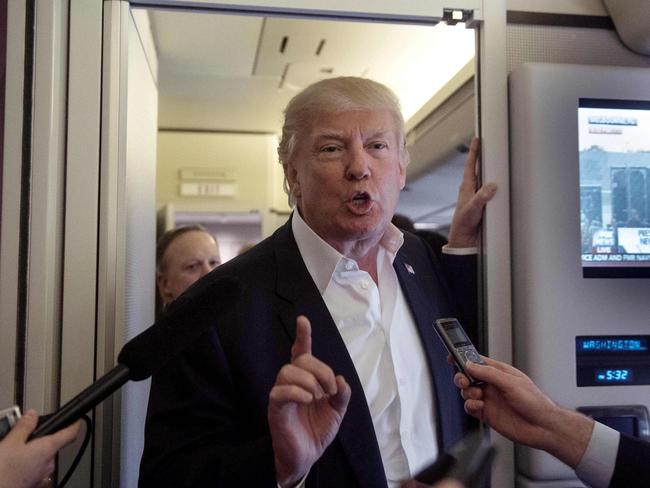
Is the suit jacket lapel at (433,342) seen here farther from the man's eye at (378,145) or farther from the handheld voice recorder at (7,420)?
the handheld voice recorder at (7,420)

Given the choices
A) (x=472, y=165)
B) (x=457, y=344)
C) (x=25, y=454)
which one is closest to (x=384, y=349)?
(x=457, y=344)

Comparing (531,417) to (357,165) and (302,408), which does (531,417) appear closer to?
(302,408)

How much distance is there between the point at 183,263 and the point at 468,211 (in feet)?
5.31

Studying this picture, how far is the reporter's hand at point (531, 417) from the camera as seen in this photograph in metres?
1.17

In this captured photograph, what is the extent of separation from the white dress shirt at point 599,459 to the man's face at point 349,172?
1.96 feet

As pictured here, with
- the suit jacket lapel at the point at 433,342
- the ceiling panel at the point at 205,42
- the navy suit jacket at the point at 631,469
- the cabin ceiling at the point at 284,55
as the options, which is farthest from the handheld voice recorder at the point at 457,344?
the ceiling panel at the point at 205,42

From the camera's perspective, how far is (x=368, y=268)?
1426mm

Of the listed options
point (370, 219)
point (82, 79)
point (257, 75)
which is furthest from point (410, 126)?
point (82, 79)

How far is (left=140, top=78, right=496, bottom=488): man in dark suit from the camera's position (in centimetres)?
116

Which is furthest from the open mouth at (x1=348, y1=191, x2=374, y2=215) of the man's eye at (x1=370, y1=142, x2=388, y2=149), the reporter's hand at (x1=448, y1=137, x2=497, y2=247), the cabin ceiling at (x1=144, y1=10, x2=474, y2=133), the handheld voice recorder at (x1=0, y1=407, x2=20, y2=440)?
the cabin ceiling at (x1=144, y1=10, x2=474, y2=133)

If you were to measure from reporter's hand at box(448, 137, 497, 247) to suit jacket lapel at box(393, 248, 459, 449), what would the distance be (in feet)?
0.43

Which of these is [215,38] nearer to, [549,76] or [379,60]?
[379,60]

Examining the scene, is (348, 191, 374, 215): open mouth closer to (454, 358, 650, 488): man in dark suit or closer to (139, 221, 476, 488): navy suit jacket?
(139, 221, 476, 488): navy suit jacket

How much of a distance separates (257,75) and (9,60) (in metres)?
1.95
